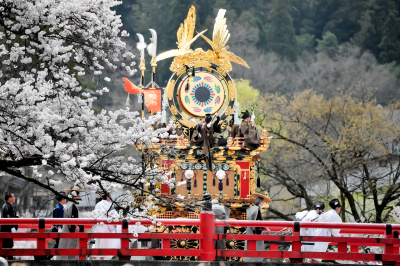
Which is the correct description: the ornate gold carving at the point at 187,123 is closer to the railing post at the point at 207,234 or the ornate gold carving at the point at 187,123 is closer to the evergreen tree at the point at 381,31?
the railing post at the point at 207,234

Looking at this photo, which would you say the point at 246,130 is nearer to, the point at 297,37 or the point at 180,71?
the point at 180,71

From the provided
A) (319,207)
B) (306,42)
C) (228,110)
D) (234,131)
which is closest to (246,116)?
(234,131)

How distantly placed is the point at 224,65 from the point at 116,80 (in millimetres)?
22543

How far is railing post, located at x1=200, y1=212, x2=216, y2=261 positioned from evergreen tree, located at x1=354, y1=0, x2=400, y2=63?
3844 cm

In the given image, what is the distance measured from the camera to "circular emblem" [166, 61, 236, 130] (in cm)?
1808

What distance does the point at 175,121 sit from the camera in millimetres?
18172

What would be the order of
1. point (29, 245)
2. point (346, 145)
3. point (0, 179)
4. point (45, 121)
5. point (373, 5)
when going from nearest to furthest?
point (45, 121) → point (29, 245) → point (346, 145) → point (0, 179) → point (373, 5)

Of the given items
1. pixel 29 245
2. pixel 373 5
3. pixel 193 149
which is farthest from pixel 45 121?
pixel 373 5

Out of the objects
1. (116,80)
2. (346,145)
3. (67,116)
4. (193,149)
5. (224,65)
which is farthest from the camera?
(116,80)

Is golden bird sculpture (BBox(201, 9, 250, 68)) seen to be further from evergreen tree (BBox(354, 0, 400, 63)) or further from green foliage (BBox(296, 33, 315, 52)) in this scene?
green foliage (BBox(296, 33, 315, 52))

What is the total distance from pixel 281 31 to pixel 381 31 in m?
7.78

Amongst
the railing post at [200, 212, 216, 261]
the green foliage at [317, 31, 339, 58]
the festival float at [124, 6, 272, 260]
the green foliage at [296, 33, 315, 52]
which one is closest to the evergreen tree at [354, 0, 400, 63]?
the green foliage at [317, 31, 339, 58]

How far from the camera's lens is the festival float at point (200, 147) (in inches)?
679

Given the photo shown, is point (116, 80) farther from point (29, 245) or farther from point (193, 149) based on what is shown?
point (193, 149)
